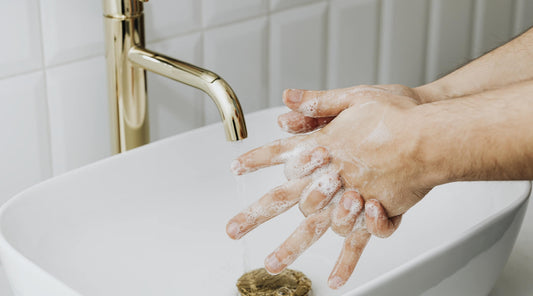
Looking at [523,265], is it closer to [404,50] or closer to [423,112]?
[423,112]

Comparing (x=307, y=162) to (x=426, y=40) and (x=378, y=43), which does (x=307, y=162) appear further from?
(x=426, y=40)

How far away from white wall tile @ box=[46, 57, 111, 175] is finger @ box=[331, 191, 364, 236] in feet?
1.22

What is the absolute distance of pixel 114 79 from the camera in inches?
35.8

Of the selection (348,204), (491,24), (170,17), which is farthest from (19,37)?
(491,24)

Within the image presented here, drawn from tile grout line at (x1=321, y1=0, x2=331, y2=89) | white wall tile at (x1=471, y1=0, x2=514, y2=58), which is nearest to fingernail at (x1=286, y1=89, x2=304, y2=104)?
tile grout line at (x1=321, y1=0, x2=331, y2=89)

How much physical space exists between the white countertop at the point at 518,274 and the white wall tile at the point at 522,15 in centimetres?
71

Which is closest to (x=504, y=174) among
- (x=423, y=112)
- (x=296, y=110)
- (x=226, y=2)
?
(x=423, y=112)

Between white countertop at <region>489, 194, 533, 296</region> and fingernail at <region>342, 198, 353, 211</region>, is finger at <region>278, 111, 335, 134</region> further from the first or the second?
white countertop at <region>489, 194, 533, 296</region>

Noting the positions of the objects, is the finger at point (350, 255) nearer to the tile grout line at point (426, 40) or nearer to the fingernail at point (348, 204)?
the fingernail at point (348, 204)

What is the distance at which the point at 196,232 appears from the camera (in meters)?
0.95

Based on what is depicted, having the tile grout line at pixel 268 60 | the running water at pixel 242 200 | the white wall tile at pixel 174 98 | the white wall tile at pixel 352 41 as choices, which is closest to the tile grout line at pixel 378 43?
the white wall tile at pixel 352 41

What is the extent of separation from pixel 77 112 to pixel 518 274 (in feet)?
1.87

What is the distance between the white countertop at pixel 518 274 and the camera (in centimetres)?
91

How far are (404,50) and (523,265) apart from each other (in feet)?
1.80
